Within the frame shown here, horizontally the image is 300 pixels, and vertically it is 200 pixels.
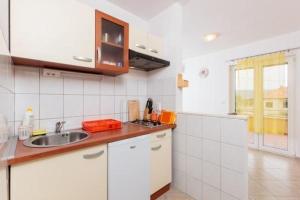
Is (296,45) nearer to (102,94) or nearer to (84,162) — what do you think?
(102,94)

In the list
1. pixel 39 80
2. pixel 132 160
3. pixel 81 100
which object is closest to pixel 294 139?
pixel 132 160

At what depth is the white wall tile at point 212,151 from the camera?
4.59 feet

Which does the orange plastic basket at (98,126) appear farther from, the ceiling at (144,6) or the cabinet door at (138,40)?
the ceiling at (144,6)

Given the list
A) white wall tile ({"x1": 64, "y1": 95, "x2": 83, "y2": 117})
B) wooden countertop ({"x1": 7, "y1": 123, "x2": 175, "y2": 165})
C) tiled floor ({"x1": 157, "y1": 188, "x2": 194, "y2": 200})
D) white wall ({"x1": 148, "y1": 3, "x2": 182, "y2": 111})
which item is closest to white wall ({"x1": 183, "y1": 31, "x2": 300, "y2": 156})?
white wall ({"x1": 148, "y1": 3, "x2": 182, "y2": 111})

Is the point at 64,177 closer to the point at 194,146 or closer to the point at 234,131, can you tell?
the point at 194,146

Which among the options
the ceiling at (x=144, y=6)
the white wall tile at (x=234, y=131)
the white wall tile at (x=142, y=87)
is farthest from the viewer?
the white wall tile at (x=142, y=87)

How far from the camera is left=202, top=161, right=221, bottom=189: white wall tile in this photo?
140 centimetres

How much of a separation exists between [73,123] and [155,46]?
1.26 m

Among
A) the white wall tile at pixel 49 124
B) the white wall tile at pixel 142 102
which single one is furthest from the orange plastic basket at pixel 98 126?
the white wall tile at pixel 142 102

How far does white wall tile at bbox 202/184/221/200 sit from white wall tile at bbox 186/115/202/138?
1.68 ft

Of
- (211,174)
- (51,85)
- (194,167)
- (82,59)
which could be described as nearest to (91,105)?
(51,85)

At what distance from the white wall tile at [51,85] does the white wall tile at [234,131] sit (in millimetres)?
1538

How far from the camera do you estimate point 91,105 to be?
1.54m

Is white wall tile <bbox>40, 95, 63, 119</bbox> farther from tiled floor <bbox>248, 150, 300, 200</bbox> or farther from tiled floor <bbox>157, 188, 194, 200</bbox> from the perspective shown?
tiled floor <bbox>248, 150, 300, 200</bbox>
